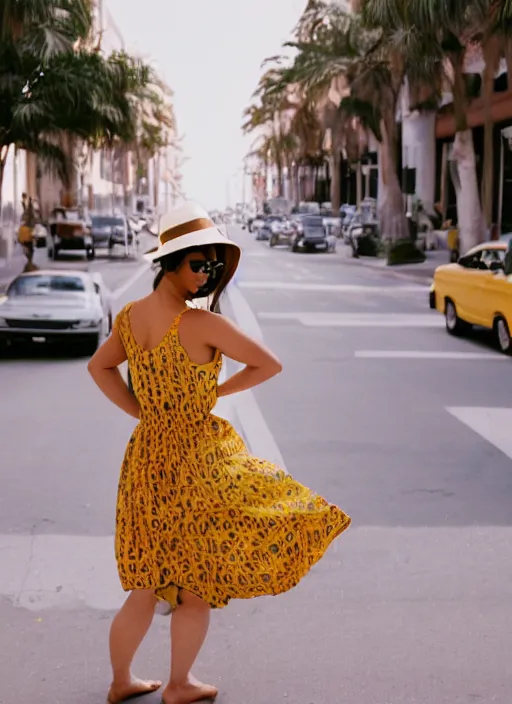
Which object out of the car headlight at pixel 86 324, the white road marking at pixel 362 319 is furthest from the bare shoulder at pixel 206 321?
the white road marking at pixel 362 319

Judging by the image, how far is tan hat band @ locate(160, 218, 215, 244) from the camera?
3.58m

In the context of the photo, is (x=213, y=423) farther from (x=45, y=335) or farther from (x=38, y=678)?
A: (x=45, y=335)

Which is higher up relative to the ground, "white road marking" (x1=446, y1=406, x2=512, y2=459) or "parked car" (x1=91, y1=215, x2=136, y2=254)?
"parked car" (x1=91, y1=215, x2=136, y2=254)

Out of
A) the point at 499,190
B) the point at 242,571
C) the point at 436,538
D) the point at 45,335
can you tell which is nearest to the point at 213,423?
the point at 242,571

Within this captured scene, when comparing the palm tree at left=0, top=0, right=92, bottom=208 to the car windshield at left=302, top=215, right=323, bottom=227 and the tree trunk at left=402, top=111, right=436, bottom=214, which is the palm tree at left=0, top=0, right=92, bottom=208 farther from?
the tree trunk at left=402, top=111, right=436, bottom=214

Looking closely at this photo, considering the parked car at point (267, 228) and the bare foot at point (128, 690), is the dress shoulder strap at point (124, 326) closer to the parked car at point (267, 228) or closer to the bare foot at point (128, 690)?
the bare foot at point (128, 690)

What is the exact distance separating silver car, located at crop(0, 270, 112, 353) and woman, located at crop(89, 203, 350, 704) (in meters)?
10.5

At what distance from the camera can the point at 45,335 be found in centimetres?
1387

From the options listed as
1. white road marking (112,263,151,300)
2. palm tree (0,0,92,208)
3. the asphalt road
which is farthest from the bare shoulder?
palm tree (0,0,92,208)

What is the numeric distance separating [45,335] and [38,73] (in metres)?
17.0

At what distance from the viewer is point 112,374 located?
149 inches

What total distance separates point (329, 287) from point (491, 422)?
58.1 feet

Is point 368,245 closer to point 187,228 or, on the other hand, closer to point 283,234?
point 283,234

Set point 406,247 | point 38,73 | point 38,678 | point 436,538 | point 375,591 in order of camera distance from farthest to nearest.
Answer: point 406,247, point 38,73, point 436,538, point 375,591, point 38,678
